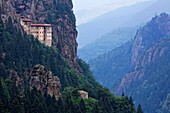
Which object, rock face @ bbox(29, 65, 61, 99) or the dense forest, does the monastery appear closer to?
the dense forest

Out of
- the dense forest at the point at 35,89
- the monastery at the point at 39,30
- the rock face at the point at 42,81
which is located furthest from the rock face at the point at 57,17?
the rock face at the point at 42,81

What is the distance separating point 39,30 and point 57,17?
13.6 metres

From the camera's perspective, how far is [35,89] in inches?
2886

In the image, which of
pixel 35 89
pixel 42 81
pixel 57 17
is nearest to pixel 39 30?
pixel 57 17

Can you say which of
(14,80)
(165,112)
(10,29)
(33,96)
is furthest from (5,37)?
(165,112)

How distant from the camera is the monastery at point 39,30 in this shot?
10831 cm

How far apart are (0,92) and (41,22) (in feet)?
173

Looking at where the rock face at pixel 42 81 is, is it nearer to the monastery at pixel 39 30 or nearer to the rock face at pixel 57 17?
the monastery at pixel 39 30

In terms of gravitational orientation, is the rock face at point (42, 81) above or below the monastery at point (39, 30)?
below

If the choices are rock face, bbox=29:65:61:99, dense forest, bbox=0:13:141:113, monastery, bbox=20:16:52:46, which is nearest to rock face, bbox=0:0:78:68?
monastery, bbox=20:16:52:46

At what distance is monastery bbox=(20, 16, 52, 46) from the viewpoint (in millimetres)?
108312

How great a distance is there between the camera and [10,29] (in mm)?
96500

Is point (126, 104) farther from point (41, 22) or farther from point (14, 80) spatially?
point (41, 22)

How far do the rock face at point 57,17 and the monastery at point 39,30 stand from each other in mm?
2278
